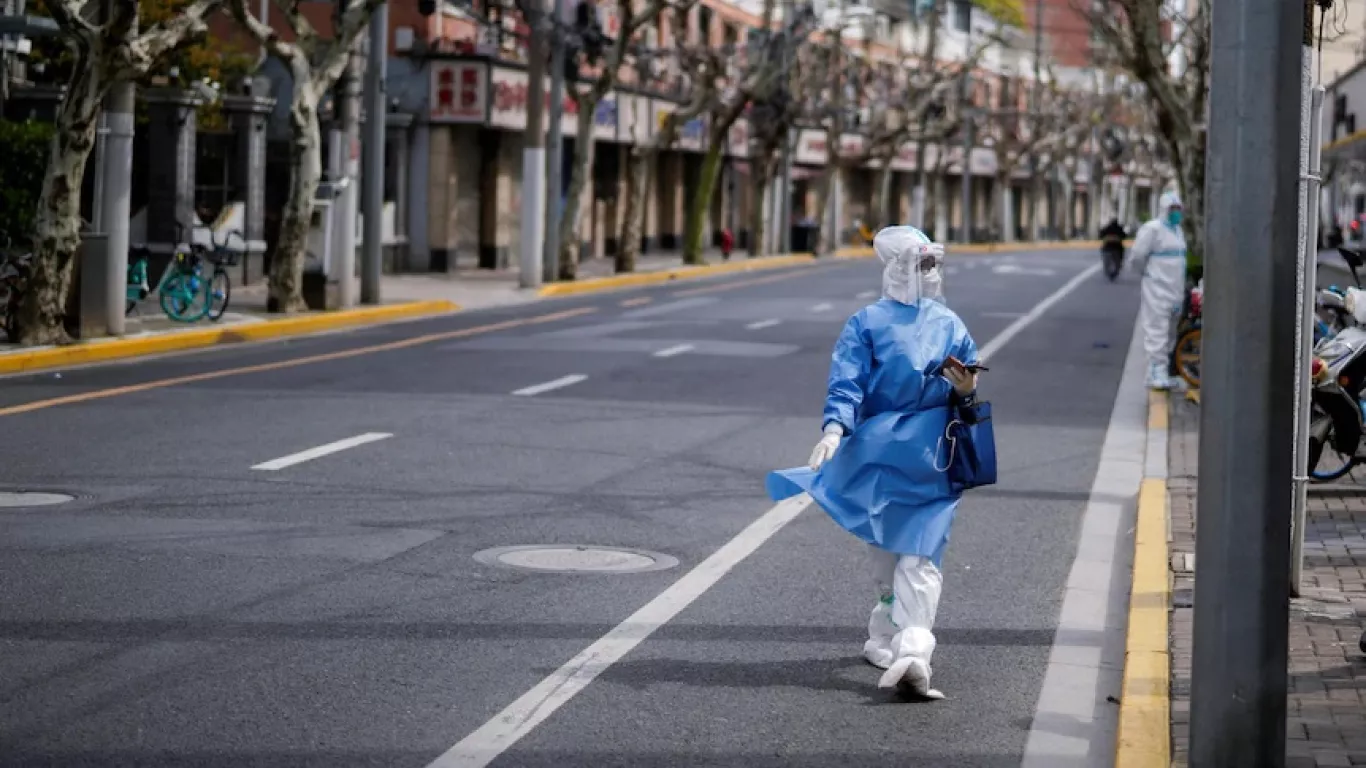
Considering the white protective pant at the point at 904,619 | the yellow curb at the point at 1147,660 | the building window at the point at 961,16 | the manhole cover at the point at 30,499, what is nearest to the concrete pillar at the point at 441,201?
the manhole cover at the point at 30,499

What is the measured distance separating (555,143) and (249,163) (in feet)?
22.2

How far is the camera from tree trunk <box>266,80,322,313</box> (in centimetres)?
2855

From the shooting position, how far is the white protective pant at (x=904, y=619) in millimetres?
7734

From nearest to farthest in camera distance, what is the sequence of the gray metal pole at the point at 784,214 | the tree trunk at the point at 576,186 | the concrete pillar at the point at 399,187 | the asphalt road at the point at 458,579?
the asphalt road at the point at 458,579 → the tree trunk at the point at 576,186 → the concrete pillar at the point at 399,187 → the gray metal pole at the point at 784,214

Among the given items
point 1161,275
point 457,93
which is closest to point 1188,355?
point 1161,275

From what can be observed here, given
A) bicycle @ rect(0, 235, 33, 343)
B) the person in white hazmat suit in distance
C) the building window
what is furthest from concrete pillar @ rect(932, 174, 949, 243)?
Result: bicycle @ rect(0, 235, 33, 343)

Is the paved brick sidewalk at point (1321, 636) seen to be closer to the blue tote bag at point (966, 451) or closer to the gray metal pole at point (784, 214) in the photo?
the blue tote bag at point (966, 451)

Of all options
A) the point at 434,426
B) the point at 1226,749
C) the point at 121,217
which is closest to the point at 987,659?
the point at 1226,749

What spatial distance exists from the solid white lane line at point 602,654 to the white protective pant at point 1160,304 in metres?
8.56

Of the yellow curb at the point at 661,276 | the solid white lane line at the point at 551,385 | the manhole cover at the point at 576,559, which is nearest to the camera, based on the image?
the manhole cover at the point at 576,559

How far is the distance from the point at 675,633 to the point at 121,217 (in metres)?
16.0

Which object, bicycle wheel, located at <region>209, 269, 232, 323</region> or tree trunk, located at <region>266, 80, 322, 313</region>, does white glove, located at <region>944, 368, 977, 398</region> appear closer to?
bicycle wheel, located at <region>209, 269, 232, 323</region>

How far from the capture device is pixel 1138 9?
2677 centimetres

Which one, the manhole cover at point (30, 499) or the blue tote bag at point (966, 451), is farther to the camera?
the manhole cover at point (30, 499)
